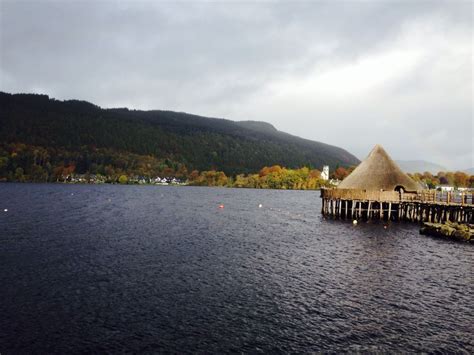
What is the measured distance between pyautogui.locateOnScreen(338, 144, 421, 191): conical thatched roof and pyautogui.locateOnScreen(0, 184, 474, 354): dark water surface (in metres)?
17.2

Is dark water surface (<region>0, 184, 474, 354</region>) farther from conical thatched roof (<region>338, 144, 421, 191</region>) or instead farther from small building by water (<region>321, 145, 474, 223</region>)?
conical thatched roof (<region>338, 144, 421, 191</region>)

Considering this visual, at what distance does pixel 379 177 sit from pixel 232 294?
44.7m

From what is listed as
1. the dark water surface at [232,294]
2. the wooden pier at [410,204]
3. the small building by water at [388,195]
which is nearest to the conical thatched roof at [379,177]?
the small building by water at [388,195]

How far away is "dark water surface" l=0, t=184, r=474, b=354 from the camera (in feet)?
56.5

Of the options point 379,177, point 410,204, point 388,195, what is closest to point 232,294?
point 388,195

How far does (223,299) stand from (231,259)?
10.4 meters

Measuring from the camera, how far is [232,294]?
23.4 meters

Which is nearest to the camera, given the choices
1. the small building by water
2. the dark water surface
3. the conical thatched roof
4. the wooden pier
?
the dark water surface

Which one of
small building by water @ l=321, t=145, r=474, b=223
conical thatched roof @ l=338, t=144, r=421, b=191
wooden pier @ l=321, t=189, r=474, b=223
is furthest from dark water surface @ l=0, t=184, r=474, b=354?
conical thatched roof @ l=338, t=144, r=421, b=191

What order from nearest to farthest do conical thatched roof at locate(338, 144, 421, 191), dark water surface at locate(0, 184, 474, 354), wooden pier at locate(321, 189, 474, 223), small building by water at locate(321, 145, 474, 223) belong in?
dark water surface at locate(0, 184, 474, 354) < wooden pier at locate(321, 189, 474, 223) < small building by water at locate(321, 145, 474, 223) < conical thatched roof at locate(338, 144, 421, 191)

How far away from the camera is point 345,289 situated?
24.6m

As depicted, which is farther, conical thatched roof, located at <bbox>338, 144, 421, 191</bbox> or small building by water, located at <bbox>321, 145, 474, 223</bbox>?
conical thatched roof, located at <bbox>338, 144, 421, 191</bbox>

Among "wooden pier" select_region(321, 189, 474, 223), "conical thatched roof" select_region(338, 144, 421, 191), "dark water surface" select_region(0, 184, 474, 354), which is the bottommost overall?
"dark water surface" select_region(0, 184, 474, 354)

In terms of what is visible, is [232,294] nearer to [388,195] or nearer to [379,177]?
[388,195]
